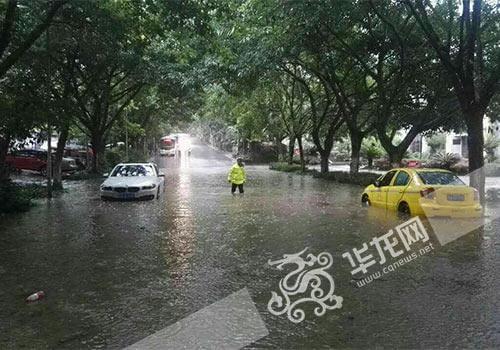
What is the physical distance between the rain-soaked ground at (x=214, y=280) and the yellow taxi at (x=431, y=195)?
0.63 metres

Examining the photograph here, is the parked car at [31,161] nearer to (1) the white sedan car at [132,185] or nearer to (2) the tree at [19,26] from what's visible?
(1) the white sedan car at [132,185]

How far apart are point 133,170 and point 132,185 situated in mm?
2001

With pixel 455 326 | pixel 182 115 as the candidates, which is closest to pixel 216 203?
pixel 455 326

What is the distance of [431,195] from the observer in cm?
1209

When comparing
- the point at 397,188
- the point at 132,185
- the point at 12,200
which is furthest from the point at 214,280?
the point at 132,185

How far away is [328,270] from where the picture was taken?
743cm

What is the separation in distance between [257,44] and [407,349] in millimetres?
17969

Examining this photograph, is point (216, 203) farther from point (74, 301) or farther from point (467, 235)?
point (74, 301)

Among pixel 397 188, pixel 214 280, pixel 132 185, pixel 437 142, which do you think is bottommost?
pixel 214 280

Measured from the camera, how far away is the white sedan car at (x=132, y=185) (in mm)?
16766

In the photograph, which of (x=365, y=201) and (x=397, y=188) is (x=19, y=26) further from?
(x=397, y=188)

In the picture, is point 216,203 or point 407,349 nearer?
point 407,349

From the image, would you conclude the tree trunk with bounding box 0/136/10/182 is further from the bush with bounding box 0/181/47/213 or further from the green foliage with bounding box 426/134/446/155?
the green foliage with bounding box 426/134/446/155

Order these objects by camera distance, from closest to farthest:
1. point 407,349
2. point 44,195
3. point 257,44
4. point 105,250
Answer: point 407,349
point 105,250
point 44,195
point 257,44
